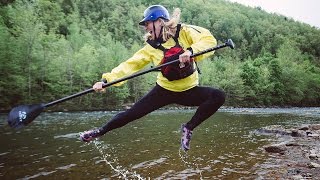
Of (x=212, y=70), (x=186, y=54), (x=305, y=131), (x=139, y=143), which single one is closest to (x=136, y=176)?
(x=139, y=143)

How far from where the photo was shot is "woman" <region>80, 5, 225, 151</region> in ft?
21.9

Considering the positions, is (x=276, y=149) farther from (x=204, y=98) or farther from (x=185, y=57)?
(x=185, y=57)

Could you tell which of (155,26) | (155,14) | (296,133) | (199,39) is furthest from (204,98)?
(296,133)

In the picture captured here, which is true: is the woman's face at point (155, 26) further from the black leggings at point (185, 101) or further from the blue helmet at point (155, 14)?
the black leggings at point (185, 101)

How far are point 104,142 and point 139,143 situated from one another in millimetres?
2531

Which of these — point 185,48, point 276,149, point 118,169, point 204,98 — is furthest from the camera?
point 276,149

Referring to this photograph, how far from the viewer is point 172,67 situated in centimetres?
673

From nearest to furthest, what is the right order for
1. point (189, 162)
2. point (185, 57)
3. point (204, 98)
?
point (185, 57) → point (204, 98) → point (189, 162)

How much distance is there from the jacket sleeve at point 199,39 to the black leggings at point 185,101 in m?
0.73

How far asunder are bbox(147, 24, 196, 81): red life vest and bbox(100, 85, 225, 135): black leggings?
39 cm

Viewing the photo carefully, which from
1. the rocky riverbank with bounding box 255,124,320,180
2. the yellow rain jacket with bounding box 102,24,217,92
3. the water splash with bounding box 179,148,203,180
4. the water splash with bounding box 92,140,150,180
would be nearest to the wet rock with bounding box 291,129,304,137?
the rocky riverbank with bounding box 255,124,320,180

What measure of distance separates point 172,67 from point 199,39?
0.72 m

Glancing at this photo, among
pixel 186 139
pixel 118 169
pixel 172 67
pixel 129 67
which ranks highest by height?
pixel 129 67

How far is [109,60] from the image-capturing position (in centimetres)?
8031
